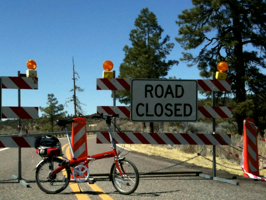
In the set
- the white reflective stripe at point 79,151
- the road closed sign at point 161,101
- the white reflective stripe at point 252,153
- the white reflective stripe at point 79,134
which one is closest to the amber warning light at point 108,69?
the road closed sign at point 161,101

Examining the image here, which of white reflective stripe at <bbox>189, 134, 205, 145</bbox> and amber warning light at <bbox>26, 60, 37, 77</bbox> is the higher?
amber warning light at <bbox>26, 60, 37, 77</bbox>

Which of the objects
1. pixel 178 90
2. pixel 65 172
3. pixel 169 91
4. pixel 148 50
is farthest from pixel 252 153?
pixel 148 50

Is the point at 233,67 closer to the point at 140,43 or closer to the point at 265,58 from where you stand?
the point at 265,58

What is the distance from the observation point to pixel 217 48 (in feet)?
92.7

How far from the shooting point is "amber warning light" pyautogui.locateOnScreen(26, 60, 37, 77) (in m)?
8.42

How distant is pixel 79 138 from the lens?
7.85m

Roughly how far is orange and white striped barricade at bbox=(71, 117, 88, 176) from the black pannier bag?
3.51 ft

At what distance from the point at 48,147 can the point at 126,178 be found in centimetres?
159

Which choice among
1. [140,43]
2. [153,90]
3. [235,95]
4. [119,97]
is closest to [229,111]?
[153,90]

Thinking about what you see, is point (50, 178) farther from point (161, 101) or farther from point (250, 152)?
point (250, 152)

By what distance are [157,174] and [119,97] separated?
39.8 metres

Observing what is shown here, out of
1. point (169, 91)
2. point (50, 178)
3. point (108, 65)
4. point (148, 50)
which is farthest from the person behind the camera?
point (148, 50)

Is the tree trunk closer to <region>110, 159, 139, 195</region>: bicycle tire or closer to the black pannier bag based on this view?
<region>110, 159, 139, 195</region>: bicycle tire

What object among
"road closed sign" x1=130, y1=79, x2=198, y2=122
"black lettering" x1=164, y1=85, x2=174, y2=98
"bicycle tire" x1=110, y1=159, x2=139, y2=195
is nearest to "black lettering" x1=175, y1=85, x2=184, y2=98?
"road closed sign" x1=130, y1=79, x2=198, y2=122
